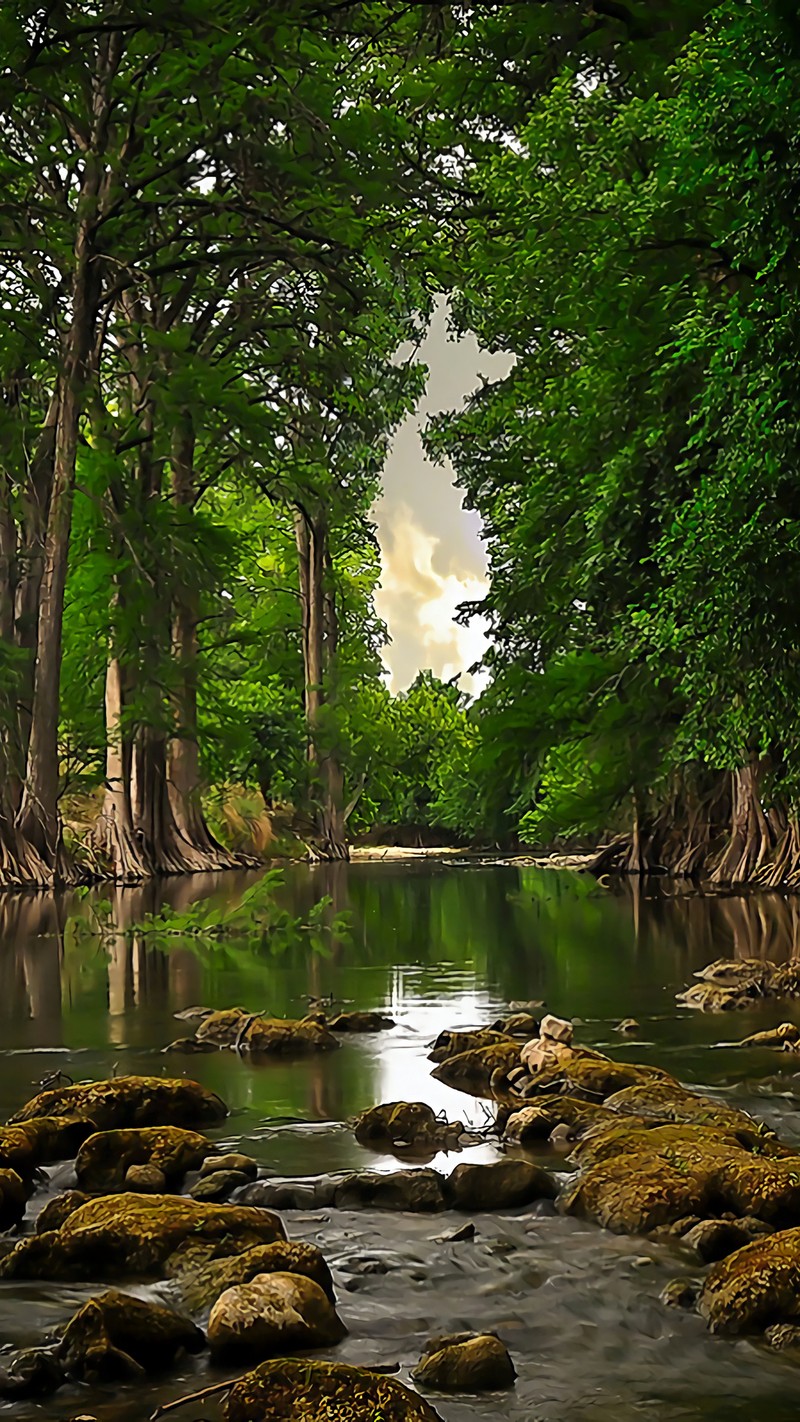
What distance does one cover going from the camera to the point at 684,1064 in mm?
8203

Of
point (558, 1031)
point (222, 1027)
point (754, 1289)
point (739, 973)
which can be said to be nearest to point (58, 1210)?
point (754, 1289)

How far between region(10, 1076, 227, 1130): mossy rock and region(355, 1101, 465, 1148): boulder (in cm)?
76

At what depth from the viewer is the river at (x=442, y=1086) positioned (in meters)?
3.88

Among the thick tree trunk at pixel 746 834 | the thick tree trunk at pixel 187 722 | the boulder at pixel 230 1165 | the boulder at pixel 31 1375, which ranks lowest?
the boulder at pixel 31 1375

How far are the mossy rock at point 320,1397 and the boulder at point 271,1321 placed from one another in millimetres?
420

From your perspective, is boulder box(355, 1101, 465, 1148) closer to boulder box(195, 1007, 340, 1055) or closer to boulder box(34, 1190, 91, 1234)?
boulder box(34, 1190, 91, 1234)

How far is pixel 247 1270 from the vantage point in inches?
175

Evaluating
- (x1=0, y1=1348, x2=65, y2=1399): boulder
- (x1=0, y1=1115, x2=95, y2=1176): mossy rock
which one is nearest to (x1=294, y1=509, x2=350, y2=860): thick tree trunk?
(x1=0, y1=1115, x2=95, y2=1176): mossy rock

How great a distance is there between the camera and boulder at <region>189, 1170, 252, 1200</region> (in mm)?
5666

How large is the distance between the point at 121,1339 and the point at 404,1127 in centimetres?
282

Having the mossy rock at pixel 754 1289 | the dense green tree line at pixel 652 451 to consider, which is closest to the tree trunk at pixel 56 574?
the dense green tree line at pixel 652 451

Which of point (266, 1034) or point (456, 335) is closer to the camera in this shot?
point (266, 1034)

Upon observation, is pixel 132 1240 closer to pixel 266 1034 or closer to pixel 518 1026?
pixel 266 1034

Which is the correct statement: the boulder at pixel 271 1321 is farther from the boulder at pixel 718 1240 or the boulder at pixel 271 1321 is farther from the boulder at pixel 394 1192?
the boulder at pixel 394 1192
